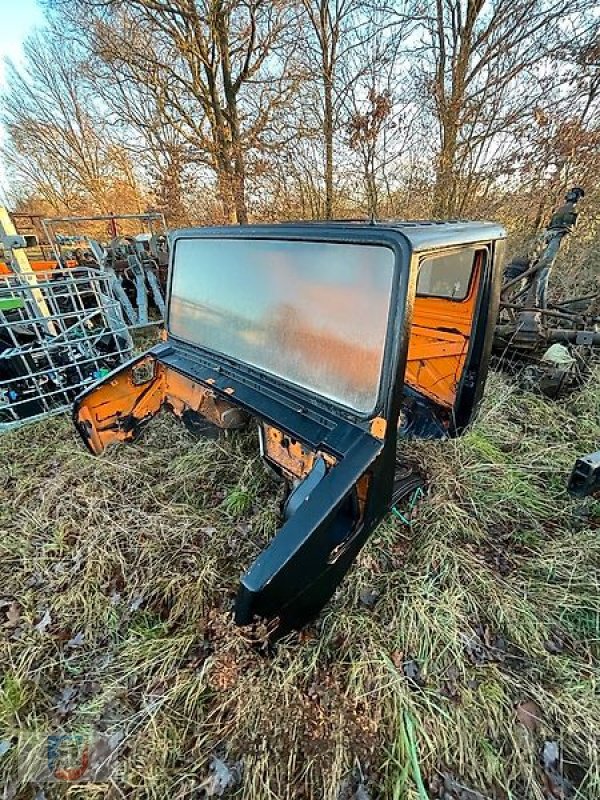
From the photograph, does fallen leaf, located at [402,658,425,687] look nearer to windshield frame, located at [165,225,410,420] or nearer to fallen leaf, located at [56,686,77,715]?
windshield frame, located at [165,225,410,420]

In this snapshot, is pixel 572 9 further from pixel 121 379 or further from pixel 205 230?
pixel 121 379

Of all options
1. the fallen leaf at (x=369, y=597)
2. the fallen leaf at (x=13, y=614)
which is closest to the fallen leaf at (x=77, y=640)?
the fallen leaf at (x=13, y=614)

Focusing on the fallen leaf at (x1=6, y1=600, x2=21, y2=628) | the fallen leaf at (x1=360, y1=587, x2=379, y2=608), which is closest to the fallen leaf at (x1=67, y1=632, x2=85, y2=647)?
the fallen leaf at (x1=6, y1=600, x2=21, y2=628)

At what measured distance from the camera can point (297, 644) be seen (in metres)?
1.78

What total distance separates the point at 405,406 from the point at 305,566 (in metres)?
2.11

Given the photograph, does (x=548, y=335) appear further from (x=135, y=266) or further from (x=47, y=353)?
(x=135, y=266)

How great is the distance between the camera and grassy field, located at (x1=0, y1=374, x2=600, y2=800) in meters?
1.43

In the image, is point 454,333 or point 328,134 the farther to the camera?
point 328,134

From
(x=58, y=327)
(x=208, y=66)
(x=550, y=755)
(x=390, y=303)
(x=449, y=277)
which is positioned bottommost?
(x=550, y=755)

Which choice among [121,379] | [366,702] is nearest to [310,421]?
[366,702]

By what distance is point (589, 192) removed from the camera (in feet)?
23.6

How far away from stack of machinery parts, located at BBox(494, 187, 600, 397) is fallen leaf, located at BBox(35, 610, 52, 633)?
4428mm

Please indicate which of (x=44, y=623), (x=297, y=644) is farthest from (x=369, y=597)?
(x=44, y=623)

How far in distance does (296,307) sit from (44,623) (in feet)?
7.04
